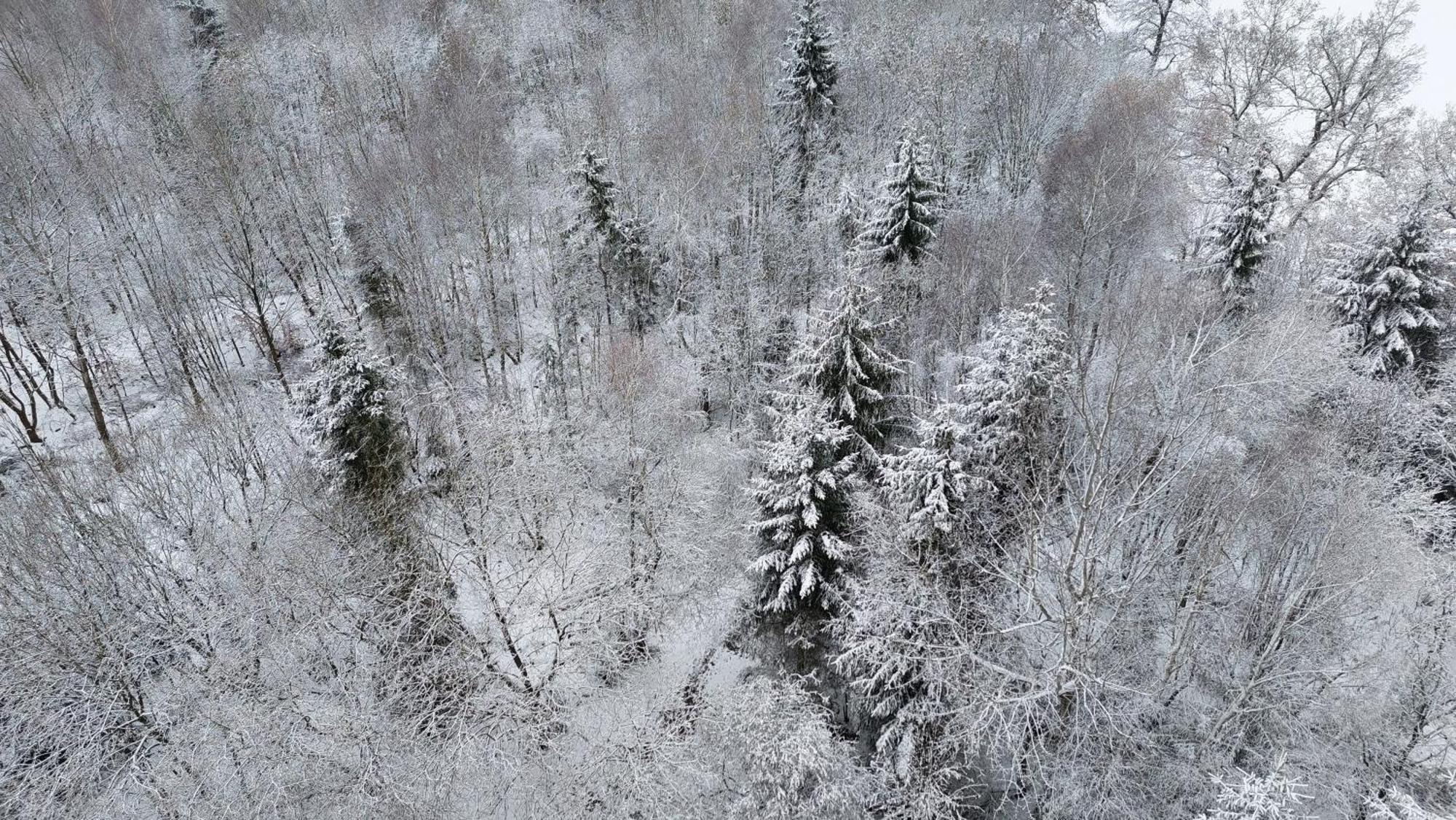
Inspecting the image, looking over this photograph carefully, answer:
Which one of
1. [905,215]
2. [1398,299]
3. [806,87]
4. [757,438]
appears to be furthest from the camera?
[806,87]

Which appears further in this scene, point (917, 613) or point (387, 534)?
point (387, 534)

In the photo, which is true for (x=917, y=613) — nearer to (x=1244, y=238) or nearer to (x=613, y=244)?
(x=1244, y=238)

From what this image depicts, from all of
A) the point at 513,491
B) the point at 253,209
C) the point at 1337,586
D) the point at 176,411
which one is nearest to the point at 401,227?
the point at 253,209

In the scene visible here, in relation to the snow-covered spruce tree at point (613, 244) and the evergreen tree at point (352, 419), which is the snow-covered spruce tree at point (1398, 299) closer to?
the snow-covered spruce tree at point (613, 244)

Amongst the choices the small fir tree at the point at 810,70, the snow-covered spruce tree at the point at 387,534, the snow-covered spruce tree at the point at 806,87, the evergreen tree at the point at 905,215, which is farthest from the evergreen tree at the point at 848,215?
the snow-covered spruce tree at the point at 387,534

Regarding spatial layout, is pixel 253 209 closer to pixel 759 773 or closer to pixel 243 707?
pixel 243 707

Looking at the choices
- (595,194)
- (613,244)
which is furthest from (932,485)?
(595,194)

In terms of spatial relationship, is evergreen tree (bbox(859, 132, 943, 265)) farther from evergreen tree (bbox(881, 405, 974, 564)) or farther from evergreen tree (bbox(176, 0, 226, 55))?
evergreen tree (bbox(176, 0, 226, 55))
